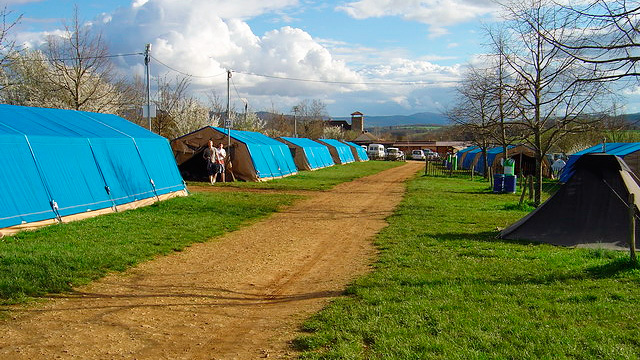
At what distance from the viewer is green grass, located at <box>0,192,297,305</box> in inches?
280

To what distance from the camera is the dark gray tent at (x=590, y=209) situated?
9953 mm

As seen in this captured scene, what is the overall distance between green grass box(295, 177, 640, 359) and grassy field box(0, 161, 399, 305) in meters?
3.61

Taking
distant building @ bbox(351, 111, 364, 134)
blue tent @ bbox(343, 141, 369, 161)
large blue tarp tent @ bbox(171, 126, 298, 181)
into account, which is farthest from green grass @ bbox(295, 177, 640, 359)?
distant building @ bbox(351, 111, 364, 134)

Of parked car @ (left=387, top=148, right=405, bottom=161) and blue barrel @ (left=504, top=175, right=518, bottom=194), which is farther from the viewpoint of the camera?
parked car @ (left=387, top=148, right=405, bottom=161)

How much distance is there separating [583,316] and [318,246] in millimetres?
5623

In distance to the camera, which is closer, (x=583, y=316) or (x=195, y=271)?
(x=583, y=316)

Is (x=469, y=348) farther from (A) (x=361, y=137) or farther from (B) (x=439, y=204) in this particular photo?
(A) (x=361, y=137)

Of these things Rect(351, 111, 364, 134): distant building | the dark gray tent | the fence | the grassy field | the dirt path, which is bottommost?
the fence

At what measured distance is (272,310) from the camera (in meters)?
6.41

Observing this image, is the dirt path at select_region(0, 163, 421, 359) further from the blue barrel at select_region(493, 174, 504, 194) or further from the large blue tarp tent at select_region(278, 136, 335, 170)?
the large blue tarp tent at select_region(278, 136, 335, 170)

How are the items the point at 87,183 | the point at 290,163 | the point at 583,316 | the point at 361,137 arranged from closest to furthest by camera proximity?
the point at 583,316
the point at 87,183
the point at 290,163
the point at 361,137

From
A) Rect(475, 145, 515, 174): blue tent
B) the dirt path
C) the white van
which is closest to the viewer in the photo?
the dirt path

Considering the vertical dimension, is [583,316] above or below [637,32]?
below

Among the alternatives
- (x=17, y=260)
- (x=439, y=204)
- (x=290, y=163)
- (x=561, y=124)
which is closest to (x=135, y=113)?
(x=290, y=163)
